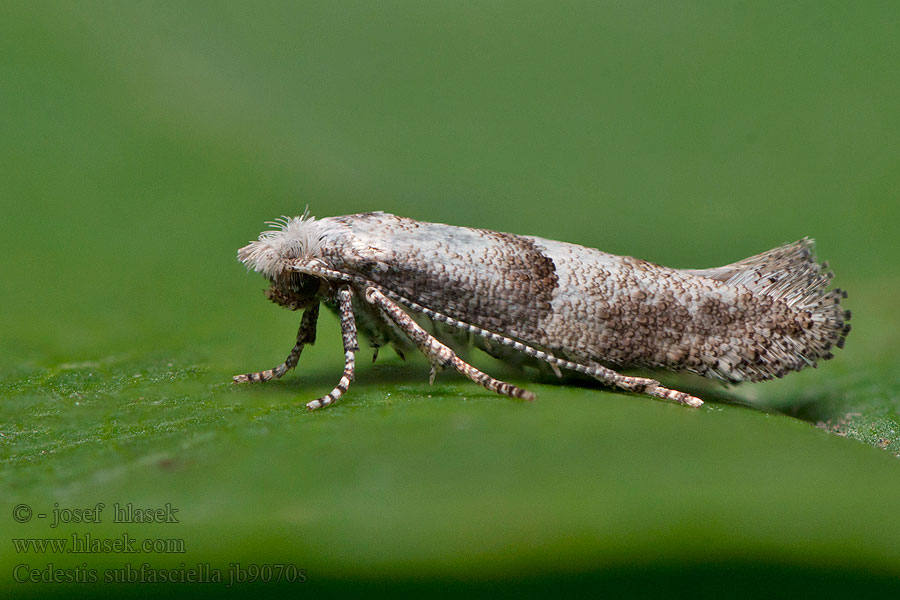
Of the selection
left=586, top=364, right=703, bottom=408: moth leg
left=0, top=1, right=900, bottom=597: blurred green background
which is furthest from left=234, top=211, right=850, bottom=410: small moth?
left=0, top=1, right=900, bottom=597: blurred green background

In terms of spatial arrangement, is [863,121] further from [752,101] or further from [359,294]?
[359,294]

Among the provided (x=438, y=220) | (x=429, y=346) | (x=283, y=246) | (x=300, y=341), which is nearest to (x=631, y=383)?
(x=429, y=346)

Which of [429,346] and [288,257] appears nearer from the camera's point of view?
[429,346]

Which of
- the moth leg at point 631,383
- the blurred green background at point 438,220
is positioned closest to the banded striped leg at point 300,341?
the blurred green background at point 438,220

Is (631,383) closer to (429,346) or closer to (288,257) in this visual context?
(429,346)

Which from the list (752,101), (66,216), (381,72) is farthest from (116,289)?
(752,101)

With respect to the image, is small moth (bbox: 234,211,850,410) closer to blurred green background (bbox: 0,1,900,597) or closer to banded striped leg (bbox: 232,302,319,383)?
banded striped leg (bbox: 232,302,319,383)

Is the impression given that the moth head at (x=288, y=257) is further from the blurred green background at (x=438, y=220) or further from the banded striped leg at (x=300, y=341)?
the blurred green background at (x=438, y=220)
